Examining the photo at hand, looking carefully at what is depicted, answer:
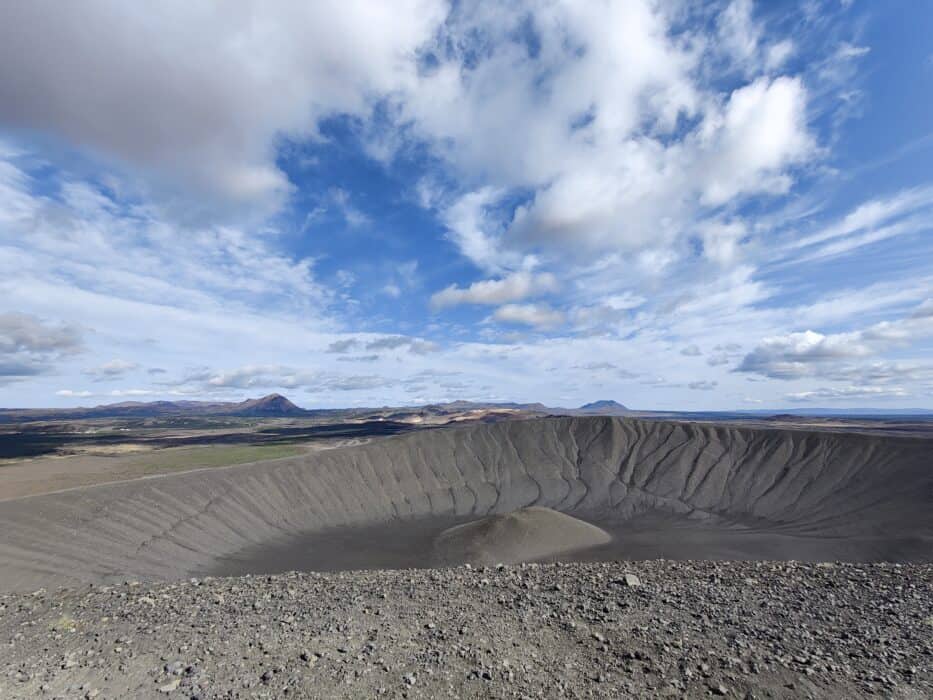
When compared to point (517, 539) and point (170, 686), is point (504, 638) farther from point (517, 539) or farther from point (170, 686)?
point (517, 539)

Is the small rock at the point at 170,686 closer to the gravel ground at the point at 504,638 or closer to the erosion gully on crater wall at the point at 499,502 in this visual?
the gravel ground at the point at 504,638

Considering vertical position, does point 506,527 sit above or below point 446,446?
below

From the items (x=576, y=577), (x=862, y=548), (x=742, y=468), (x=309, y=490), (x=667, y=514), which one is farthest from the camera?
(x=742, y=468)

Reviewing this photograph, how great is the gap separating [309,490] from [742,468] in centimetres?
4236

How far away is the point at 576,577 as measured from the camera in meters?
12.8

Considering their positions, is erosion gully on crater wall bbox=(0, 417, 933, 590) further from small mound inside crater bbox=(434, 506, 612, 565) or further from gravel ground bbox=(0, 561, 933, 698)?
gravel ground bbox=(0, 561, 933, 698)

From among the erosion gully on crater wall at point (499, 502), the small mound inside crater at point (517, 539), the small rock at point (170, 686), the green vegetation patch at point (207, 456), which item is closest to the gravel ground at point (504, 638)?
the small rock at point (170, 686)

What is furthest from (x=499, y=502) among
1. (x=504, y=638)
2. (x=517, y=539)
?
(x=504, y=638)

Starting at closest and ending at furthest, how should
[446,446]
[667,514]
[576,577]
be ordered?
1. [576,577]
2. [667,514]
3. [446,446]

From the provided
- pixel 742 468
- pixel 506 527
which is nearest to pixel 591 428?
pixel 742 468

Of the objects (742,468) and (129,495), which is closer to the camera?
(129,495)

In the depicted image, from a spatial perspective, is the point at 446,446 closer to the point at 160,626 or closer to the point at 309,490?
the point at 309,490

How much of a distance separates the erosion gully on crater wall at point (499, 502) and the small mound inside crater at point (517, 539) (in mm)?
1058

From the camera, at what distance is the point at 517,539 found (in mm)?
30047
